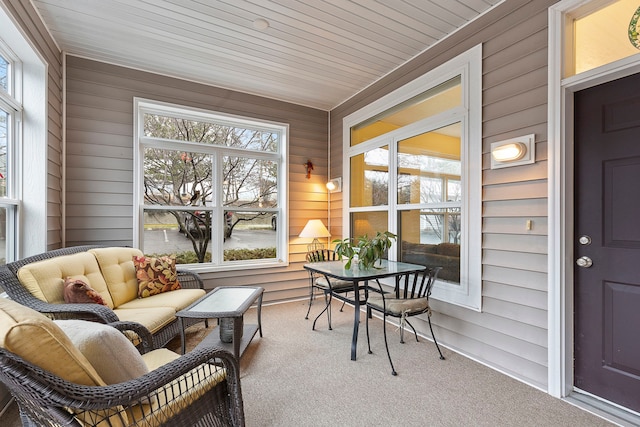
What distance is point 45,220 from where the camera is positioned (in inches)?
104

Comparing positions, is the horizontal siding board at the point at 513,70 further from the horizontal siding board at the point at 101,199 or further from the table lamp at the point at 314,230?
the horizontal siding board at the point at 101,199

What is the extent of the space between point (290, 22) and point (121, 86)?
83.9 inches

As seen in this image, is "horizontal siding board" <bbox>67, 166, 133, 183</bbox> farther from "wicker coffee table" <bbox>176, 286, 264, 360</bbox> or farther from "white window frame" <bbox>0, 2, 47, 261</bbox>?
"wicker coffee table" <bbox>176, 286, 264, 360</bbox>

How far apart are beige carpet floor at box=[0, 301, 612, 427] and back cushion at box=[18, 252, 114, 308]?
0.75 metres

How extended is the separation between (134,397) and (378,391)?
165cm

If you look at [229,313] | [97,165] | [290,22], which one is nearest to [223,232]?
[97,165]

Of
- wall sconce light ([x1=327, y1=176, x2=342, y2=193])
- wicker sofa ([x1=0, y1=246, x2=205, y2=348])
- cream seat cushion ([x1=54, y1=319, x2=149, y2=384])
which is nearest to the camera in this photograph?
cream seat cushion ([x1=54, y1=319, x2=149, y2=384])

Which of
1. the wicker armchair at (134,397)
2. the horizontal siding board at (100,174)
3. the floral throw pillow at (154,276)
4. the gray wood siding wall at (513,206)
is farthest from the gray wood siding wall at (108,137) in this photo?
the gray wood siding wall at (513,206)

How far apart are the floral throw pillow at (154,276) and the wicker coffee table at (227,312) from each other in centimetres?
56

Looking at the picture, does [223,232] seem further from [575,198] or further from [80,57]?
[575,198]

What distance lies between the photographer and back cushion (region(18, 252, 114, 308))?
2.09m

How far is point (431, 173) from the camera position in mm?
3115

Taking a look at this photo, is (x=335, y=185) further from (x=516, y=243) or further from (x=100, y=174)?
(x=100, y=174)

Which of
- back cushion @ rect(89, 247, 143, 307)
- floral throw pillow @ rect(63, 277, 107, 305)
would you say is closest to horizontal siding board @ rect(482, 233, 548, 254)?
floral throw pillow @ rect(63, 277, 107, 305)
